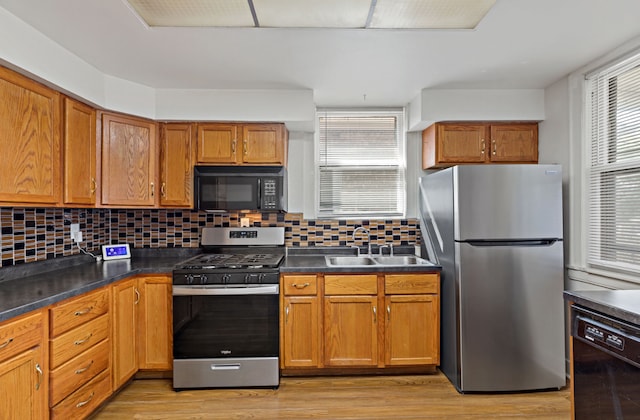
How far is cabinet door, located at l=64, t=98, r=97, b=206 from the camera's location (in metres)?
2.19

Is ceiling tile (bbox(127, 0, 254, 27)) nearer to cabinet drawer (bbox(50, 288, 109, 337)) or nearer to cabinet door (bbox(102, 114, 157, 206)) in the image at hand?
cabinet door (bbox(102, 114, 157, 206))

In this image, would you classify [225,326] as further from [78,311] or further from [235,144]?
[235,144]

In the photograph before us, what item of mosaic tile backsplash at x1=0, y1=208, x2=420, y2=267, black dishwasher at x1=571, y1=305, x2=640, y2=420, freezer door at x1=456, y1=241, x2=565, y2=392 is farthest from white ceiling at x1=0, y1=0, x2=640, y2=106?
black dishwasher at x1=571, y1=305, x2=640, y2=420

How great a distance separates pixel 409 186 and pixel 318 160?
929 millimetres

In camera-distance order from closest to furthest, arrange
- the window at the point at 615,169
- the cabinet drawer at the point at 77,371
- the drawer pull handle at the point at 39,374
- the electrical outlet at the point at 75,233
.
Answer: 1. the drawer pull handle at the point at 39,374
2. the cabinet drawer at the point at 77,371
3. the window at the point at 615,169
4. the electrical outlet at the point at 75,233

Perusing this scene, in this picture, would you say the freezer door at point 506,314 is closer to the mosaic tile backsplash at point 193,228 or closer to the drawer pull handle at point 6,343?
the mosaic tile backsplash at point 193,228

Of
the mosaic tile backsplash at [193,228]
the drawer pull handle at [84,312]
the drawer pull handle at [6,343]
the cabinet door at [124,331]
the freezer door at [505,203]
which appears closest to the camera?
the drawer pull handle at [6,343]

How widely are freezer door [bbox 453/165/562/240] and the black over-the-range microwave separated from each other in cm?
144

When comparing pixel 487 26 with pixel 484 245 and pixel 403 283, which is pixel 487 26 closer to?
pixel 484 245

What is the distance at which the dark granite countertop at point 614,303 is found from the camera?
1.24 metres

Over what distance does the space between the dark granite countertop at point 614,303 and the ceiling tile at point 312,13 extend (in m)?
1.68

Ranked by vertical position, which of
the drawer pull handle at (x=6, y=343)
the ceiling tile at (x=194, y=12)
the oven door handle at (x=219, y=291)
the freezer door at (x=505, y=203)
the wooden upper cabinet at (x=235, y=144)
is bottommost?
the oven door handle at (x=219, y=291)

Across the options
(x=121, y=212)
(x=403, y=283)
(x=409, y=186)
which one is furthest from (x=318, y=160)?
(x=121, y=212)

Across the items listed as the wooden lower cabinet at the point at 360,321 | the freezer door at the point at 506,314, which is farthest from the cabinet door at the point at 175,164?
the freezer door at the point at 506,314
